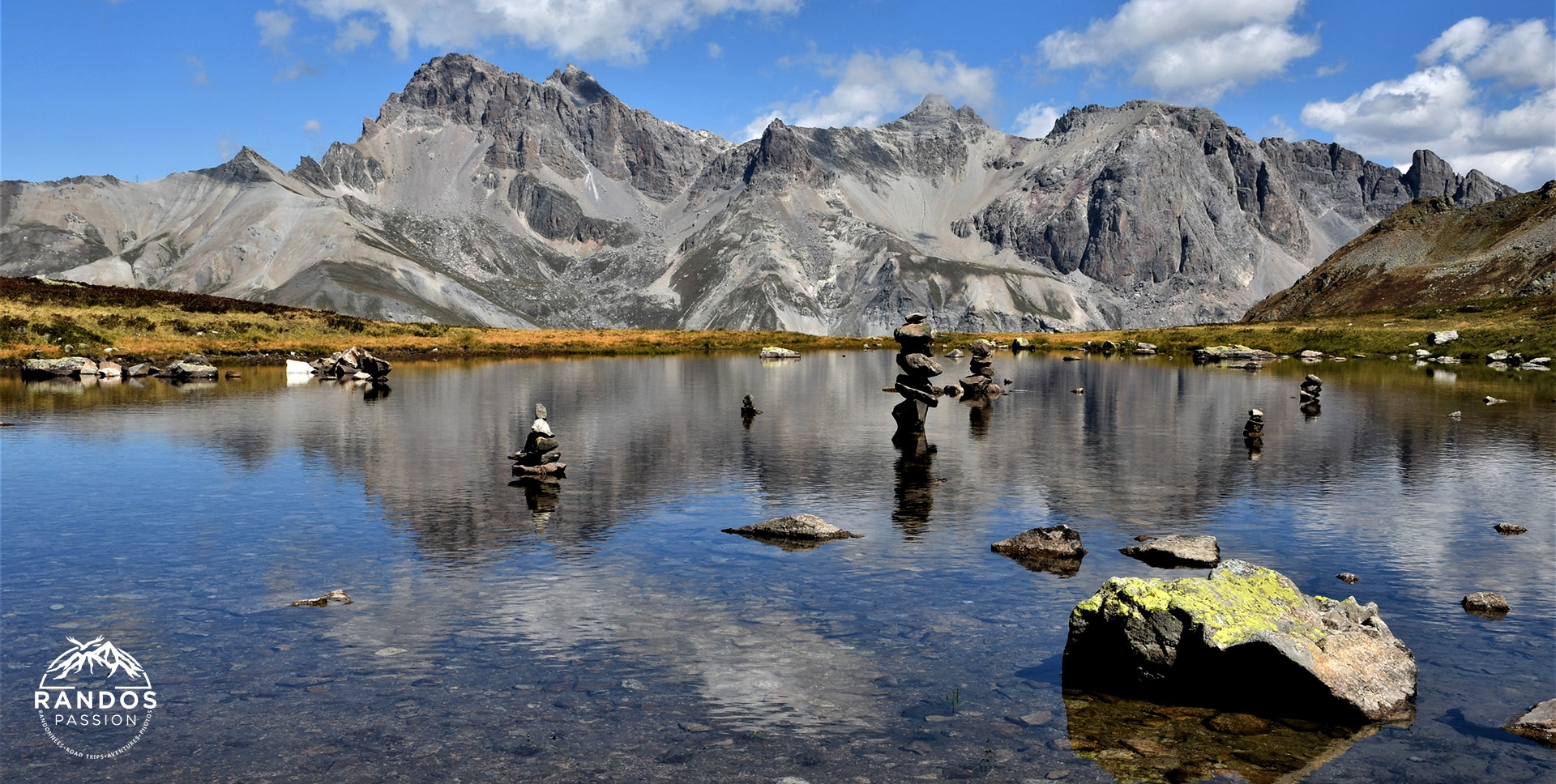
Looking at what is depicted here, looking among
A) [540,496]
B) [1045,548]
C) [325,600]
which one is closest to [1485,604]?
[1045,548]

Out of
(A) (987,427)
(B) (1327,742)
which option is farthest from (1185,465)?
(B) (1327,742)

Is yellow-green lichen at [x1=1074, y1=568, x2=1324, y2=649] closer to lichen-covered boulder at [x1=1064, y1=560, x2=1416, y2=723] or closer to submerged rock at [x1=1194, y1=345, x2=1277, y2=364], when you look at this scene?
lichen-covered boulder at [x1=1064, y1=560, x2=1416, y2=723]

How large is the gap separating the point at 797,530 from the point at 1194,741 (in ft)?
56.2

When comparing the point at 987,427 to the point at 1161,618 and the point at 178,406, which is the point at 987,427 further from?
the point at 178,406

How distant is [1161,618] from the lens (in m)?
19.6

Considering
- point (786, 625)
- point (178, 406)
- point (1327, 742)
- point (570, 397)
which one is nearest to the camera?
point (1327, 742)

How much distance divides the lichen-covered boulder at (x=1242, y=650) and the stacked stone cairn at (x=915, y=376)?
41474 millimetres

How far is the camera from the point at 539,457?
44906mm

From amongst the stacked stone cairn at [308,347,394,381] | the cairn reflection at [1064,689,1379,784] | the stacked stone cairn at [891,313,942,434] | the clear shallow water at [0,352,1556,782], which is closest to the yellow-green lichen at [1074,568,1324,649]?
the cairn reflection at [1064,689,1379,784]

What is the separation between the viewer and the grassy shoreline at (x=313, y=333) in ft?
403

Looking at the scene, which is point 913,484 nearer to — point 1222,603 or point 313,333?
point 1222,603

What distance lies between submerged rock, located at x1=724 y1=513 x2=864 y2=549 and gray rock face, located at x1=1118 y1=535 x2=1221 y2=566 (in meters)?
9.21

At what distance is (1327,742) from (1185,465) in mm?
34229

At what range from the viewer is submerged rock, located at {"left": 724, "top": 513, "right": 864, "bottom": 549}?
32844 mm
